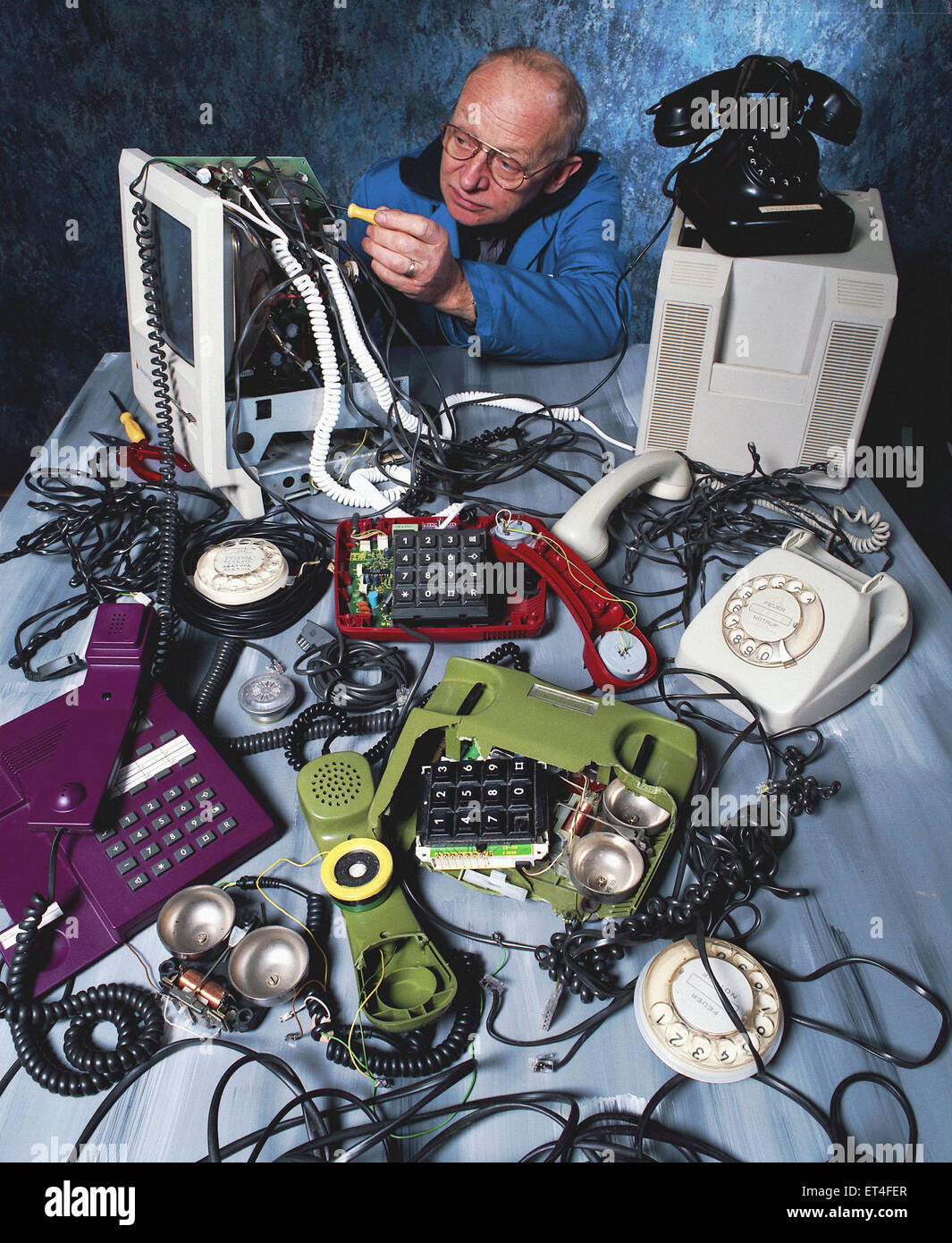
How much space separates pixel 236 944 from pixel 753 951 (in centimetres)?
48

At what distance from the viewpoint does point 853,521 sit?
4.11ft

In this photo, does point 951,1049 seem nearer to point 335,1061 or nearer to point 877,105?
point 335,1061

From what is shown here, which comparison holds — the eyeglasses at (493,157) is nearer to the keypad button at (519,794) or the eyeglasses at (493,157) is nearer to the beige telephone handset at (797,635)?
the beige telephone handset at (797,635)

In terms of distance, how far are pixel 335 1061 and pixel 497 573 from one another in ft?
1.88

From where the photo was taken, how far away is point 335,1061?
0.72m

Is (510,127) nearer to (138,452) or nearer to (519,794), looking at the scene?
(138,452)

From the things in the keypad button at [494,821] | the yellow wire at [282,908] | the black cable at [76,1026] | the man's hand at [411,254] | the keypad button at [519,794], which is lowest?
the black cable at [76,1026]

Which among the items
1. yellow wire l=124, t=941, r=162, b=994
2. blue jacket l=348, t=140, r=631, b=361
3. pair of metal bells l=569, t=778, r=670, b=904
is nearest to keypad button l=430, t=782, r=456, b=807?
pair of metal bells l=569, t=778, r=670, b=904

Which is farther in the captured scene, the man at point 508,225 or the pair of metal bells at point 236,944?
the man at point 508,225

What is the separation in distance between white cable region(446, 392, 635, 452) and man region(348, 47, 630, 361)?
13 cm

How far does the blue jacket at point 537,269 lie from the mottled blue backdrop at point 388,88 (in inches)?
18.0

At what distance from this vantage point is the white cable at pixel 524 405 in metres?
1.45

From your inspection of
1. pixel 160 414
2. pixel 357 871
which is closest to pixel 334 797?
pixel 357 871

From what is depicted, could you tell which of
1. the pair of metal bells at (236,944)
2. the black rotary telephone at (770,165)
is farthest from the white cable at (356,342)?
the pair of metal bells at (236,944)
